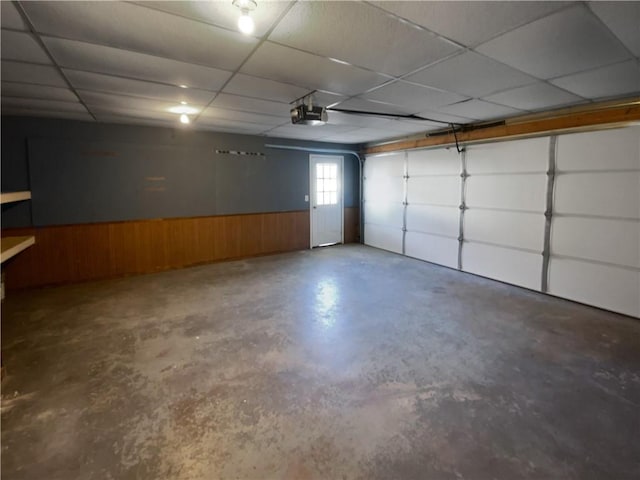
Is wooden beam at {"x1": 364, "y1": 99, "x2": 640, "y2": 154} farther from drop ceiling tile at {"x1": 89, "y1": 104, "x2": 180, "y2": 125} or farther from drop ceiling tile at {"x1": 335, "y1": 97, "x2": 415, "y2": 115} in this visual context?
drop ceiling tile at {"x1": 89, "y1": 104, "x2": 180, "y2": 125}

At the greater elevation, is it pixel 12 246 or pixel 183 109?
pixel 183 109

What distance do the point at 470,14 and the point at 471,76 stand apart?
1.11 m

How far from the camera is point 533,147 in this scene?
4.30 m

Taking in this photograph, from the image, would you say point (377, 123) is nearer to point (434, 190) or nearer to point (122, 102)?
point (434, 190)

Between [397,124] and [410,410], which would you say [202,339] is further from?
[397,124]

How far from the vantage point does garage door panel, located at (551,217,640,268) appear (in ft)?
11.6

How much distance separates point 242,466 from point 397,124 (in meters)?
4.66

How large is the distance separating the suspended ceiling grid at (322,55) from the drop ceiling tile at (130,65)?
14 mm

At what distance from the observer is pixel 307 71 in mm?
2668

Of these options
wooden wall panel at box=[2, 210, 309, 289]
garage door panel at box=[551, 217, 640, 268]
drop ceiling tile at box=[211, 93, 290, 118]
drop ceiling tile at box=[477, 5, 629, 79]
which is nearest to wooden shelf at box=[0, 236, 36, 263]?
wooden wall panel at box=[2, 210, 309, 289]

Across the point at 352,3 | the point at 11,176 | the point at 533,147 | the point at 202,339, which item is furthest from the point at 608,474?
the point at 11,176

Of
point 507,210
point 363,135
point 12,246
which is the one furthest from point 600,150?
point 12,246

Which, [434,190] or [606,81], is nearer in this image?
[606,81]

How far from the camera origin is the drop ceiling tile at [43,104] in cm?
359
